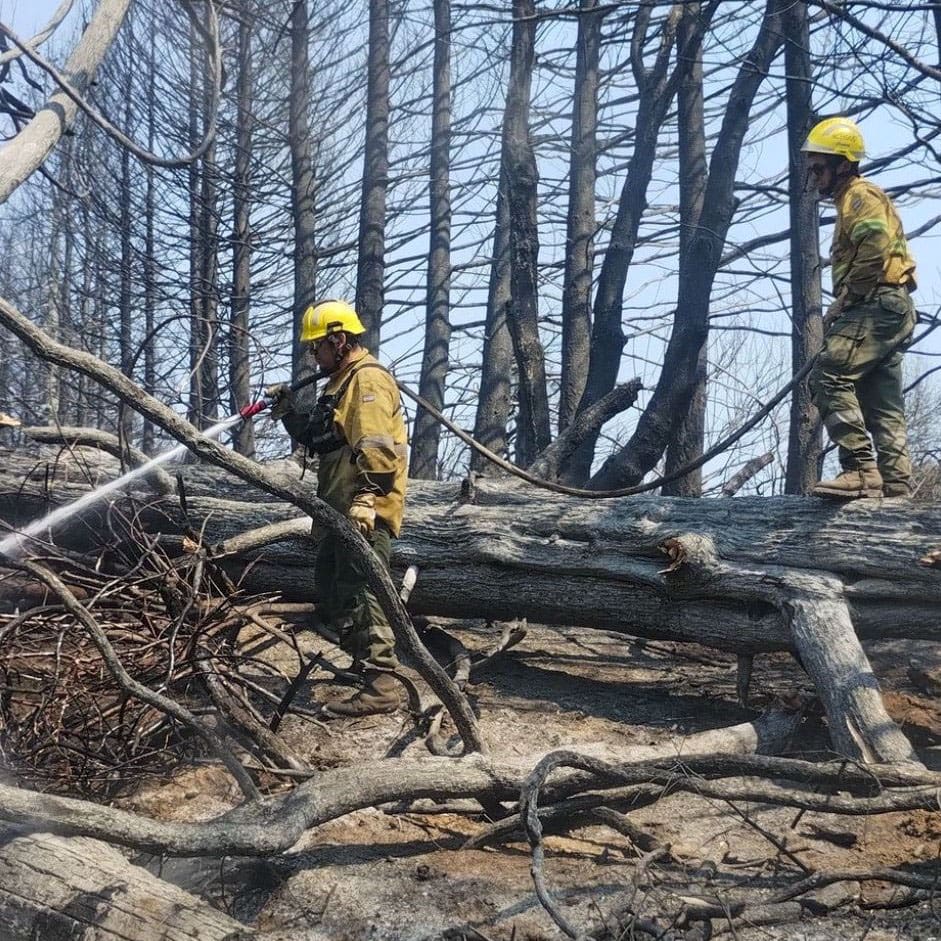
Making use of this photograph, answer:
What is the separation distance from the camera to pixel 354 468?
17.2 feet

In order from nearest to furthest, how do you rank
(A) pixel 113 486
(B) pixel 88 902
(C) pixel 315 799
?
(B) pixel 88 902 < (C) pixel 315 799 < (A) pixel 113 486

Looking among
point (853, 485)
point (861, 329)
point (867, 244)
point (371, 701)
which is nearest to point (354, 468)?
point (371, 701)

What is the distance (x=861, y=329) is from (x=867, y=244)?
0.42m

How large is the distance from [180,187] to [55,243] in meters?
8.03

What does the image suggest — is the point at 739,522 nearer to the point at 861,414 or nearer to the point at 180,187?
the point at 861,414

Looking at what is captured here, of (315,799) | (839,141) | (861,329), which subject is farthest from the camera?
(839,141)

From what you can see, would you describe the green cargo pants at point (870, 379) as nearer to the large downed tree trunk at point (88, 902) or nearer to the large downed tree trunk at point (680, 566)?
the large downed tree trunk at point (680, 566)

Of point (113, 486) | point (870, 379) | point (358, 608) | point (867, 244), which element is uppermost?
point (867, 244)

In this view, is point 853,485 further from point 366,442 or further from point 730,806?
point 366,442

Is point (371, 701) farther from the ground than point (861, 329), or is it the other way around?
point (861, 329)

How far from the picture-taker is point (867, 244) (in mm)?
5109

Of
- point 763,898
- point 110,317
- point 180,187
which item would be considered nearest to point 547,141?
point 180,187

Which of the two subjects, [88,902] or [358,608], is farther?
[358,608]

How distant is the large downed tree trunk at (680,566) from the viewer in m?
4.75
